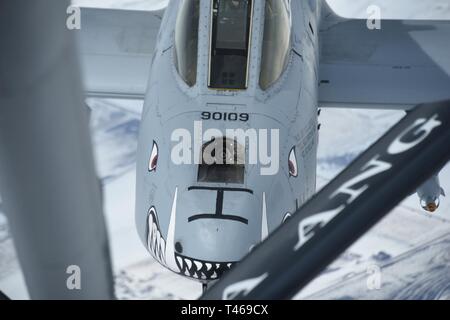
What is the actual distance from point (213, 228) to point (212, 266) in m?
0.23

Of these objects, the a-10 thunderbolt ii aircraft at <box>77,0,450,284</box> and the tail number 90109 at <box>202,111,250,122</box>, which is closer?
the a-10 thunderbolt ii aircraft at <box>77,0,450,284</box>

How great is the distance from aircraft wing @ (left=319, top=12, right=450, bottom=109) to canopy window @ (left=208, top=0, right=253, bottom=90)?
164 centimetres

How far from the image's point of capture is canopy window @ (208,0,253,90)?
4930 millimetres

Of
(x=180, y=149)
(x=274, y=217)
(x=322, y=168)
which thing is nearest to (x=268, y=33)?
(x=180, y=149)

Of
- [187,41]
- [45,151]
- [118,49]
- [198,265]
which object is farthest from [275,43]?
[45,151]

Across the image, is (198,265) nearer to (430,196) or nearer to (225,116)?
(225,116)

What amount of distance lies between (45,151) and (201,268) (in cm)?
347

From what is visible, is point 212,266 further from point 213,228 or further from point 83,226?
point 83,226

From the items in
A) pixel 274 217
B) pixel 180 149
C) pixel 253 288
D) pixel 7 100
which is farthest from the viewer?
pixel 180 149

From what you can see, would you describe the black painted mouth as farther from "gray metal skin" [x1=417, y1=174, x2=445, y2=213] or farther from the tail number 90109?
"gray metal skin" [x1=417, y1=174, x2=445, y2=213]

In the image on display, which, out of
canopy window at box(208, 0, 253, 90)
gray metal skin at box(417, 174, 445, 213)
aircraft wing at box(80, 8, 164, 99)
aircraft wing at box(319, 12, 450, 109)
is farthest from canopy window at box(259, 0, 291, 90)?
gray metal skin at box(417, 174, 445, 213)

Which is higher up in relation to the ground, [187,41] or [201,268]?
[187,41]

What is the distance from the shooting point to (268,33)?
5.18 m

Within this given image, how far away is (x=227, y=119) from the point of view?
471cm
